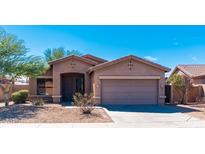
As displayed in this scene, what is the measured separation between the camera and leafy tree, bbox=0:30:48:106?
651 inches

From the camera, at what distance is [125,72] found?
19844 mm

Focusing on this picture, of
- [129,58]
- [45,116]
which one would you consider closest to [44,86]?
[129,58]

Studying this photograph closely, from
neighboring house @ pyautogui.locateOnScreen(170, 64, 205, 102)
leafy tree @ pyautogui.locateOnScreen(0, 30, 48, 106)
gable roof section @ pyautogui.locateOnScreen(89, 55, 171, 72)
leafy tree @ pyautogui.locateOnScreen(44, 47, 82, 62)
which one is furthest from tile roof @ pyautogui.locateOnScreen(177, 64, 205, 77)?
leafy tree @ pyautogui.locateOnScreen(44, 47, 82, 62)

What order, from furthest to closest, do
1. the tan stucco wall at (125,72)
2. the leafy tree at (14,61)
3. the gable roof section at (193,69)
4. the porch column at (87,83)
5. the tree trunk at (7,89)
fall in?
the gable roof section at (193,69)
the porch column at (87,83)
the tan stucco wall at (125,72)
the tree trunk at (7,89)
the leafy tree at (14,61)

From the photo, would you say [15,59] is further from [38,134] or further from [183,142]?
[183,142]

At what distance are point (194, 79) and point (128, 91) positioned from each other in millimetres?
11209

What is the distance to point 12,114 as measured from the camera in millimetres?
13523

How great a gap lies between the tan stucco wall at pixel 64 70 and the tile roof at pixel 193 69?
41.7 ft

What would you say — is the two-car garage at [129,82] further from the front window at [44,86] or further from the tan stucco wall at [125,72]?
the front window at [44,86]

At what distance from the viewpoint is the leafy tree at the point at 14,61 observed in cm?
1655

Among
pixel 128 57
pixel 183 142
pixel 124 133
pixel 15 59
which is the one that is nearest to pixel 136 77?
pixel 128 57

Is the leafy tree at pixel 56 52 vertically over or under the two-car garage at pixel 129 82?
over

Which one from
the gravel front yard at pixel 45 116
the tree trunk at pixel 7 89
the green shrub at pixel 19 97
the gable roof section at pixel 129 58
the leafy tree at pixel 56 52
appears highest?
the leafy tree at pixel 56 52

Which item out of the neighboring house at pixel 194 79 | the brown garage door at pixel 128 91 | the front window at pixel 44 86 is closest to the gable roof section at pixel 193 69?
the neighboring house at pixel 194 79
